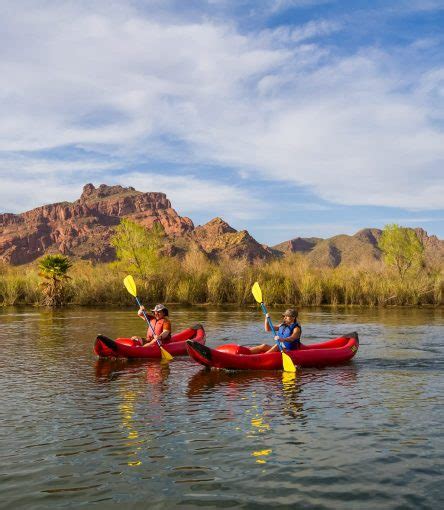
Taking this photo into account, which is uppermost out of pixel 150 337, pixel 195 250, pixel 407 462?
pixel 195 250

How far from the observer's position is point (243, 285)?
3072 centimetres

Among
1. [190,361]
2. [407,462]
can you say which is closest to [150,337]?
[190,361]

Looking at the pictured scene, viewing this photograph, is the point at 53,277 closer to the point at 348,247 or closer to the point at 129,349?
the point at 129,349

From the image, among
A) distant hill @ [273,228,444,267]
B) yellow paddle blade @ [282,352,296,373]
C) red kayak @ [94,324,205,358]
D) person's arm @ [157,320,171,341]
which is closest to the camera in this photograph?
yellow paddle blade @ [282,352,296,373]

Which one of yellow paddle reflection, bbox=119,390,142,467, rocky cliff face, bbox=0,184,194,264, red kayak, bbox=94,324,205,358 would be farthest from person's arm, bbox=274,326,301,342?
rocky cliff face, bbox=0,184,194,264

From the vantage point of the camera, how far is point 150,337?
13.8 meters

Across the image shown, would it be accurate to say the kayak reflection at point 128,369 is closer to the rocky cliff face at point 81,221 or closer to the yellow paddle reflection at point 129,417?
the yellow paddle reflection at point 129,417

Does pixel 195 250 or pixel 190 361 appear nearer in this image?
pixel 190 361

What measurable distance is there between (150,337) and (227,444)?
23.7 ft

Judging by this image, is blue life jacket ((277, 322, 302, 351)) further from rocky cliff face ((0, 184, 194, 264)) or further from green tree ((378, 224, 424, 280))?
rocky cliff face ((0, 184, 194, 264))

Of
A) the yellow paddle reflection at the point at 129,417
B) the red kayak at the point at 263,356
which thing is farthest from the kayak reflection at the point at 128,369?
the yellow paddle reflection at the point at 129,417

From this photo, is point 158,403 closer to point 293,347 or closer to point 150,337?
point 293,347

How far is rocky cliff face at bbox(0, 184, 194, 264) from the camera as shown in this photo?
112938 millimetres

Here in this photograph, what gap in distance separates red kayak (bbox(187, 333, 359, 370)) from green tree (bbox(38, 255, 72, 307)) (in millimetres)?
18963
